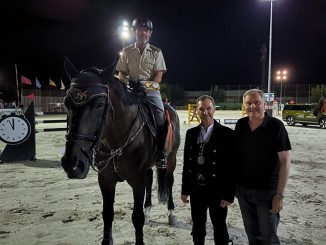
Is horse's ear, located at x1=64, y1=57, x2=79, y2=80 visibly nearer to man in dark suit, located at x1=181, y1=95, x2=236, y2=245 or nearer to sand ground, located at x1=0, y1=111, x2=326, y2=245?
man in dark suit, located at x1=181, y1=95, x2=236, y2=245

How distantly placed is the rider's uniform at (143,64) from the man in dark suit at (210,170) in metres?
1.14

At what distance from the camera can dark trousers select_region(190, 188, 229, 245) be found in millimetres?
2764

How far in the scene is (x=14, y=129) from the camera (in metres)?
7.93

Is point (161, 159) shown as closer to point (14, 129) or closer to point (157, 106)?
point (157, 106)

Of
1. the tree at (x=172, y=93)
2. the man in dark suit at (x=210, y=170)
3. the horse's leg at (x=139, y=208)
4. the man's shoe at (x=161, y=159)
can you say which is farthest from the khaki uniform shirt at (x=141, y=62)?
the tree at (x=172, y=93)

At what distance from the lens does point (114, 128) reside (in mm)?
2900

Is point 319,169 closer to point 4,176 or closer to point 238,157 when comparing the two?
point 238,157

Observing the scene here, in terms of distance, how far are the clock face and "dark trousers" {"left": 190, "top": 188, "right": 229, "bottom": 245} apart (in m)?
6.96

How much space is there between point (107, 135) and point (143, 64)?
145cm

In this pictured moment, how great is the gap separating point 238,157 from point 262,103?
1.98ft

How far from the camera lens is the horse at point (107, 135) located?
2227mm

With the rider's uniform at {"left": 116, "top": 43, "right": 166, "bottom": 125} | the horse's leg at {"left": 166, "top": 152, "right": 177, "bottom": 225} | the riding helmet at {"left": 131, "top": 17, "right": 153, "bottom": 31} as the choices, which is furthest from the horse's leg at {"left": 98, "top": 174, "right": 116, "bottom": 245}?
the riding helmet at {"left": 131, "top": 17, "right": 153, "bottom": 31}

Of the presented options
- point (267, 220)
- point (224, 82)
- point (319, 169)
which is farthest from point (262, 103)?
point (224, 82)

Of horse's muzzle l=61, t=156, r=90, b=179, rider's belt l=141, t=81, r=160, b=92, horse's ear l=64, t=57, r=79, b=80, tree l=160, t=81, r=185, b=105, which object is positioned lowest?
horse's muzzle l=61, t=156, r=90, b=179
